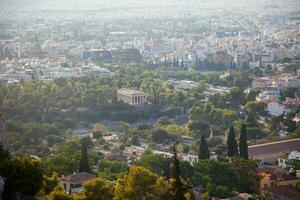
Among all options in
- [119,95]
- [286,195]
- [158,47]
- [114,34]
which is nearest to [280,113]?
[119,95]

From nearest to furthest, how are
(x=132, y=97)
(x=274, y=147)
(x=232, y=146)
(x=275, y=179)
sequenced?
(x=275, y=179) < (x=232, y=146) < (x=274, y=147) < (x=132, y=97)

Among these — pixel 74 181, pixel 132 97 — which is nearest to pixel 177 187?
pixel 74 181

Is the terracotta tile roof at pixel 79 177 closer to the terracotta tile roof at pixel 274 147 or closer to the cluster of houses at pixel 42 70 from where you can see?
the terracotta tile roof at pixel 274 147

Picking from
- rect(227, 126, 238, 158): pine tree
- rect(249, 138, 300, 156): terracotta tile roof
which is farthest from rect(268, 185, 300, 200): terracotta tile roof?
rect(249, 138, 300, 156): terracotta tile roof

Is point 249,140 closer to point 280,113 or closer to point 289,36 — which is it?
point 280,113

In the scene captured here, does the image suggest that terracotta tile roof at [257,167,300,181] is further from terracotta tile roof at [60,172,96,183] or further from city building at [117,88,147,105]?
city building at [117,88,147,105]

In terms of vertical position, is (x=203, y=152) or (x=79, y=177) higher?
(x=79, y=177)

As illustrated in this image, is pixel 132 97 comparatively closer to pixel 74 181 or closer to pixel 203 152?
pixel 203 152

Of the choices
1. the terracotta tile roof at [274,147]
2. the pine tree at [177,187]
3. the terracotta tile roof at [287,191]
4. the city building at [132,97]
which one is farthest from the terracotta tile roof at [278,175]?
the city building at [132,97]
